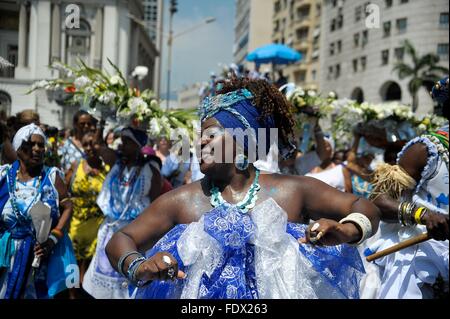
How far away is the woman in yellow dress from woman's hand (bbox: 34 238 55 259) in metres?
1.87

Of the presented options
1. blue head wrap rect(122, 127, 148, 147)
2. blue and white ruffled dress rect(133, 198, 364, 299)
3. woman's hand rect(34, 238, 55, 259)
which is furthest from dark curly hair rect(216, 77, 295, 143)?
blue head wrap rect(122, 127, 148, 147)

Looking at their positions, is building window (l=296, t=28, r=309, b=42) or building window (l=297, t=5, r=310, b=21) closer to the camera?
building window (l=297, t=5, r=310, b=21)

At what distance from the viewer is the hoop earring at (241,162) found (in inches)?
115

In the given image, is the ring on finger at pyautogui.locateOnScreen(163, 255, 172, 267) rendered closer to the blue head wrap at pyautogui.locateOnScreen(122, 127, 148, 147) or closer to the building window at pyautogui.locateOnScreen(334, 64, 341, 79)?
the blue head wrap at pyautogui.locateOnScreen(122, 127, 148, 147)

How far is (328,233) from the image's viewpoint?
2.44 metres

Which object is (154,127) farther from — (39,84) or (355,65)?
(355,65)

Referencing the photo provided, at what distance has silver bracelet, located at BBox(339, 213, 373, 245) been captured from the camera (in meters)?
2.57

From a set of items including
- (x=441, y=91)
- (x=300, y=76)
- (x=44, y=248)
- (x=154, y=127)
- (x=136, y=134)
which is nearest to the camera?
(x=441, y=91)

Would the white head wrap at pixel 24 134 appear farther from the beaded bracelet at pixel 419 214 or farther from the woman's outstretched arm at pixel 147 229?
the beaded bracelet at pixel 419 214

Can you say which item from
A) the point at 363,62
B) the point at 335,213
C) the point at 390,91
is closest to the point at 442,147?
the point at 335,213

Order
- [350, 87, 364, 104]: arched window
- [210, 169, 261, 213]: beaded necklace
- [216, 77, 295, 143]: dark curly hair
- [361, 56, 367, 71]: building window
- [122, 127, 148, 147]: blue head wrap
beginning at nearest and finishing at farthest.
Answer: [210, 169, 261, 213]: beaded necklace
[216, 77, 295, 143]: dark curly hair
[122, 127, 148, 147]: blue head wrap
[361, 56, 367, 71]: building window
[350, 87, 364, 104]: arched window

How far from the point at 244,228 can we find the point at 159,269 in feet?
1.60
